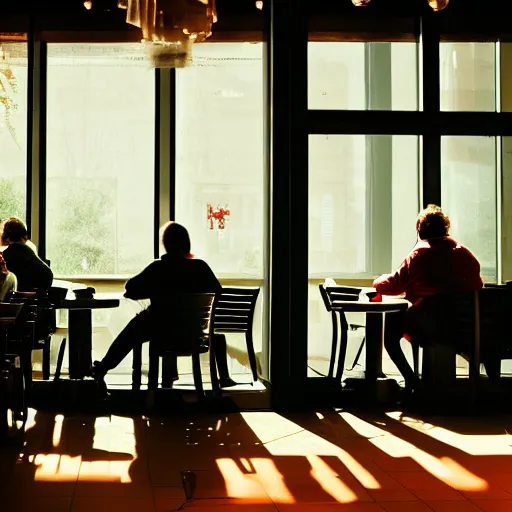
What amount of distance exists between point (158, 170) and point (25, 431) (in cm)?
321

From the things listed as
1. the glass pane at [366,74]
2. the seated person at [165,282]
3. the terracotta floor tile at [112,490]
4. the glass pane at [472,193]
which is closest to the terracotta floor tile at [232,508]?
the terracotta floor tile at [112,490]

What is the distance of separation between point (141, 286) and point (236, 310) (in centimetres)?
132

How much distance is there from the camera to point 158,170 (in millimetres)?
8180

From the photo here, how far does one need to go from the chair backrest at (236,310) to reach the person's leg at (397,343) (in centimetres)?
117

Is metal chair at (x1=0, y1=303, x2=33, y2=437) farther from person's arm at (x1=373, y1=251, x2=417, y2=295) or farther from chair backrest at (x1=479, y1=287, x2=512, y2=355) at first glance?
chair backrest at (x1=479, y1=287, x2=512, y2=355)

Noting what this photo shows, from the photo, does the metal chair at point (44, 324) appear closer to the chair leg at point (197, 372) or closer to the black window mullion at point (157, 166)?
the chair leg at point (197, 372)

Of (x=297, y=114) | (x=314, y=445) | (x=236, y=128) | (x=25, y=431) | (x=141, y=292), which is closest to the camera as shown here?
(x=314, y=445)

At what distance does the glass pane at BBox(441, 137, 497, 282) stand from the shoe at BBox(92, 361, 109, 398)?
9.54 ft

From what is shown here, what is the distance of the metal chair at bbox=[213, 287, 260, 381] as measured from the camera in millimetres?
7238

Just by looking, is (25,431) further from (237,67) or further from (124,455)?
(237,67)

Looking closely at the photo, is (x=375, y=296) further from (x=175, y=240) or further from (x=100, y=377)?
(x=100, y=377)

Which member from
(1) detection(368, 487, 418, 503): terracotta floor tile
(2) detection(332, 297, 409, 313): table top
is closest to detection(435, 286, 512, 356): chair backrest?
(2) detection(332, 297, 409, 313): table top

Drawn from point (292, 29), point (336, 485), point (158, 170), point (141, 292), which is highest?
point (292, 29)

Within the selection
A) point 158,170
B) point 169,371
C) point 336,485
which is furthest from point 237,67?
point 336,485
